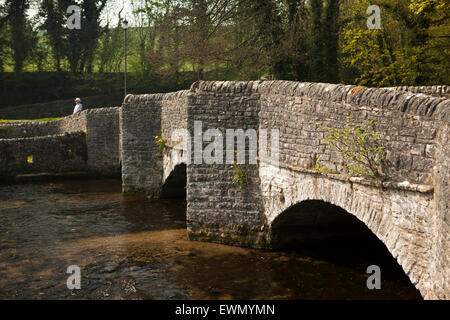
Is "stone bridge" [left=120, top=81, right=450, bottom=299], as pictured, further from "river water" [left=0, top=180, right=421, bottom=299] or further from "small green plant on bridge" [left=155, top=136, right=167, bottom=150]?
"small green plant on bridge" [left=155, top=136, right=167, bottom=150]

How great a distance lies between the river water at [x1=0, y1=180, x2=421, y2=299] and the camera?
838 cm

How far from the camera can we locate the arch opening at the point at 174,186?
1545 centimetres

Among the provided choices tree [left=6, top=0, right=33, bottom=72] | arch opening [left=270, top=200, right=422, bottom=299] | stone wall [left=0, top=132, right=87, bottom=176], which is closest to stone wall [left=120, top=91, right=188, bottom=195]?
stone wall [left=0, top=132, right=87, bottom=176]

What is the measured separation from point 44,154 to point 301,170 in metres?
14.6

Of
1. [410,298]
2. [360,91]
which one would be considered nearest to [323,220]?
[410,298]

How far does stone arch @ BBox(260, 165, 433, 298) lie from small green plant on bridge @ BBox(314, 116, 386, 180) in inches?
9.7

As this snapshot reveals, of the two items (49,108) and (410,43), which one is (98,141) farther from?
(49,108)

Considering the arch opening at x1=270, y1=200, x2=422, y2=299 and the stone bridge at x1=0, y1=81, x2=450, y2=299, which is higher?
the stone bridge at x1=0, y1=81, x2=450, y2=299

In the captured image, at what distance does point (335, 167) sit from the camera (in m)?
7.73

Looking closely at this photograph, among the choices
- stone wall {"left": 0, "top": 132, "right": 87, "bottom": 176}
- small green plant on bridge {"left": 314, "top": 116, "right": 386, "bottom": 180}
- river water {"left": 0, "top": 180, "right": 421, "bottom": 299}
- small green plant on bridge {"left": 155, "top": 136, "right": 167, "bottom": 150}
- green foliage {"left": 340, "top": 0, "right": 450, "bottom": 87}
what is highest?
green foliage {"left": 340, "top": 0, "right": 450, "bottom": 87}

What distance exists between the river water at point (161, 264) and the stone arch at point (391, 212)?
146 centimetres

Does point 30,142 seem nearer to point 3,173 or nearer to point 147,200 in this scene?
point 3,173

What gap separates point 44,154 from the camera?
20.5 meters

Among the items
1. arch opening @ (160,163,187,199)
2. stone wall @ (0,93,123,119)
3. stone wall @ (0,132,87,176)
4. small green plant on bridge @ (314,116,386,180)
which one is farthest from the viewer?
stone wall @ (0,93,123,119)
